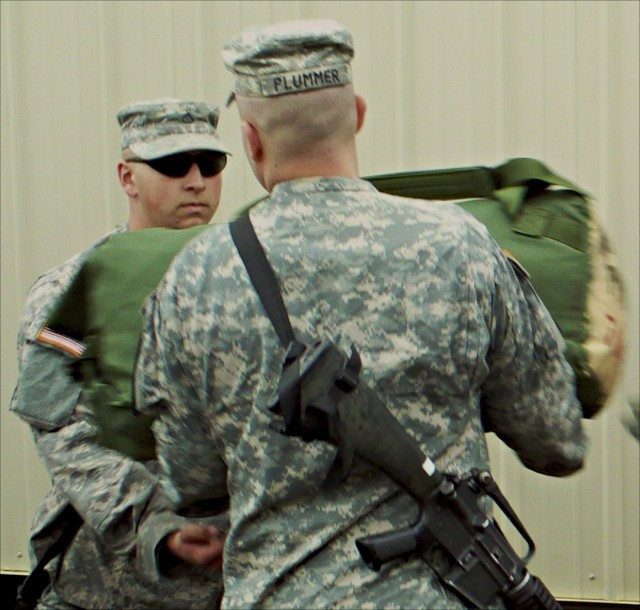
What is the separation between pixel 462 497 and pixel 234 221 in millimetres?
558

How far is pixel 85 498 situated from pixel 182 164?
0.92 meters

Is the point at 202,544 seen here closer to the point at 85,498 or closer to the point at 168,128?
the point at 85,498

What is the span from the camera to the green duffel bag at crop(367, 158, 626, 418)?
2344 millimetres

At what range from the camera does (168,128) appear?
3.50m

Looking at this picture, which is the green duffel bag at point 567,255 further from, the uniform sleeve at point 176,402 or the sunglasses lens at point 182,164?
the sunglasses lens at point 182,164

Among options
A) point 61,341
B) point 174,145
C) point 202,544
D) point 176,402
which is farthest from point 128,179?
point 176,402

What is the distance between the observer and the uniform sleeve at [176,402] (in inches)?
85.3

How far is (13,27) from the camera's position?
15.8ft

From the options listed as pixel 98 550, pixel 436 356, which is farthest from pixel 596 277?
pixel 98 550

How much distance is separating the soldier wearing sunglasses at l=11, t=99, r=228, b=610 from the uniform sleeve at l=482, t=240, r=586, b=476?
59 cm

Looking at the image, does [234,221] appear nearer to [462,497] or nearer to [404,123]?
[462,497]

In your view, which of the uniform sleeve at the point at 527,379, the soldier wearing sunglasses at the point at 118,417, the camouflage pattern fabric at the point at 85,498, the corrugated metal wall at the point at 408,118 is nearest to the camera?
the uniform sleeve at the point at 527,379

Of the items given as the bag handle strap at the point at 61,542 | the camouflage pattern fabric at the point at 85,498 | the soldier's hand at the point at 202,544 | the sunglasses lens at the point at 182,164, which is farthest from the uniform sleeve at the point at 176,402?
the sunglasses lens at the point at 182,164

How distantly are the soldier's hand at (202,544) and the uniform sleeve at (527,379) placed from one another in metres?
0.54
